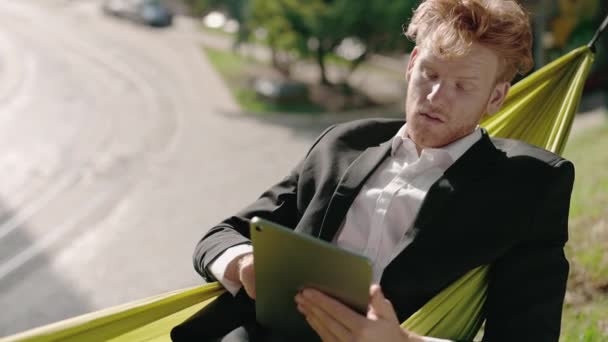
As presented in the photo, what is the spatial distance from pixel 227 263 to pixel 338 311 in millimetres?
538

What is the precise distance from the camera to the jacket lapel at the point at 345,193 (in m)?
2.16

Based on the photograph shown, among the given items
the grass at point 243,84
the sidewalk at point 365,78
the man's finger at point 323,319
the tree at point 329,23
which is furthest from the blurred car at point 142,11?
the man's finger at point 323,319

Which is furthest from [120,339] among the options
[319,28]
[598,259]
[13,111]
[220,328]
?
[319,28]

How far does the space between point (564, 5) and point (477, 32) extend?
14.0m

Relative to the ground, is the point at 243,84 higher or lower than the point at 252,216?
lower

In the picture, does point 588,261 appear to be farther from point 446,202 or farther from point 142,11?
point 142,11

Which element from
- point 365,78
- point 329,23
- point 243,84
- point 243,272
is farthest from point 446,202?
point 365,78

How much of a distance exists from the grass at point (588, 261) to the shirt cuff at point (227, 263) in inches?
65.8

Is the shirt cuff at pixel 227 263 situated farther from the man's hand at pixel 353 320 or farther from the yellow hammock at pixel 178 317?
the man's hand at pixel 353 320

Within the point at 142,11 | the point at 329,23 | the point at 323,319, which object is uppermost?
the point at 323,319

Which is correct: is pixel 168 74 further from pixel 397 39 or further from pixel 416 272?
pixel 416 272

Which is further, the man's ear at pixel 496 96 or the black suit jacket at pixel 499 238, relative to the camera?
the man's ear at pixel 496 96

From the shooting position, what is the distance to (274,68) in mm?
16844

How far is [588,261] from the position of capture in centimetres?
388
